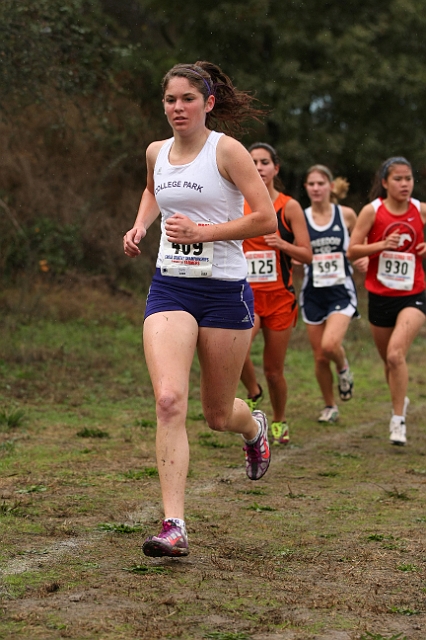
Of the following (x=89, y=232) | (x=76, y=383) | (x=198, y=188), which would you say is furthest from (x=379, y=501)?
(x=89, y=232)

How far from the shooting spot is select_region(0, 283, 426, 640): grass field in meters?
3.59

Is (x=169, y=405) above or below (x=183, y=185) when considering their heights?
below

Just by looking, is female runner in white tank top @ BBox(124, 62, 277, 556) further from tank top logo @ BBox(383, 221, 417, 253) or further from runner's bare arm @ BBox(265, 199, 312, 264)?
tank top logo @ BBox(383, 221, 417, 253)

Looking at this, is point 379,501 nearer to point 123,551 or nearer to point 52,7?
point 123,551

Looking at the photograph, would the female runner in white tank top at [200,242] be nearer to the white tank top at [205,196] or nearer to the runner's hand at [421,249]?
the white tank top at [205,196]

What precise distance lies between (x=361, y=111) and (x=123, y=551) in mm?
20523

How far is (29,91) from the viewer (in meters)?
11.2

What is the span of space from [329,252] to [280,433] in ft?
6.14

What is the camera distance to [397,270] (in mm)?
8234

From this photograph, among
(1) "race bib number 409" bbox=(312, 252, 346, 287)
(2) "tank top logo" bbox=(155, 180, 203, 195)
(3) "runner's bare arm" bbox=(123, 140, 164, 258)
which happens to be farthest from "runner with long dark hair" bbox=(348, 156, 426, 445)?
(2) "tank top logo" bbox=(155, 180, 203, 195)

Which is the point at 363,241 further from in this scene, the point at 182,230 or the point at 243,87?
the point at 243,87

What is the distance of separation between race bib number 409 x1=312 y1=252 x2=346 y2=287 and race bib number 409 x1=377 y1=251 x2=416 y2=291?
2.99ft

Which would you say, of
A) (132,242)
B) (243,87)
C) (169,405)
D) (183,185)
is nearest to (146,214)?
(132,242)

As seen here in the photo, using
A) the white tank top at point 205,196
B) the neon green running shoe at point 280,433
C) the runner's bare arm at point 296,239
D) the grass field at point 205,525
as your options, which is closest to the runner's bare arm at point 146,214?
the white tank top at point 205,196
